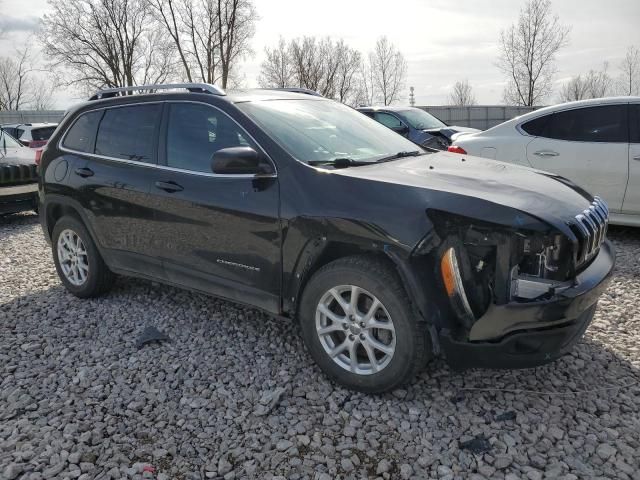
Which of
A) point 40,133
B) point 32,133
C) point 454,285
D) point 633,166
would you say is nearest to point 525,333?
point 454,285

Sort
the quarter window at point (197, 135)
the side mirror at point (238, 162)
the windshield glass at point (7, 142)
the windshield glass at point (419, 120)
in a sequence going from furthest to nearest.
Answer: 1. the windshield glass at point (419, 120)
2. the windshield glass at point (7, 142)
3. the quarter window at point (197, 135)
4. the side mirror at point (238, 162)

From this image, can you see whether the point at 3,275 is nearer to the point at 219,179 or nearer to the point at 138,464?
the point at 219,179

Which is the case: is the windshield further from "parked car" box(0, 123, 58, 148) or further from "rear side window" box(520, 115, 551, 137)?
"parked car" box(0, 123, 58, 148)

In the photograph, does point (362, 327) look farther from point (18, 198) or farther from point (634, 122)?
→ point (18, 198)

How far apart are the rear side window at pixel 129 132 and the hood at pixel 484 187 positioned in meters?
1.77

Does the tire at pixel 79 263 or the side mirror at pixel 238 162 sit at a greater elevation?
the side mirror at pixel 238 162

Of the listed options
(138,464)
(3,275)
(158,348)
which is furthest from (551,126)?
(3,275)

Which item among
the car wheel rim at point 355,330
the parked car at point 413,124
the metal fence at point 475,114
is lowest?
the car wheel rim at point 355,330

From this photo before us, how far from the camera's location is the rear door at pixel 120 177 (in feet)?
13.3

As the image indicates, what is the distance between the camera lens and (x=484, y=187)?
2887 millimetres

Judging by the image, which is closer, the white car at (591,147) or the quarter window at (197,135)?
the quarter window at (197,135)

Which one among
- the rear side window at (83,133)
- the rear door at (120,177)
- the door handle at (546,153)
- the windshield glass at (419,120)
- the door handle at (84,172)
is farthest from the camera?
the windshield glass at (419,120)

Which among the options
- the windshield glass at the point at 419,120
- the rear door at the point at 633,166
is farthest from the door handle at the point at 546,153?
the windshield glass at the point at 419,120

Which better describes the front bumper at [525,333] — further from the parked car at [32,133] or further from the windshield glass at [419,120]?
the parked car at [32,133]
